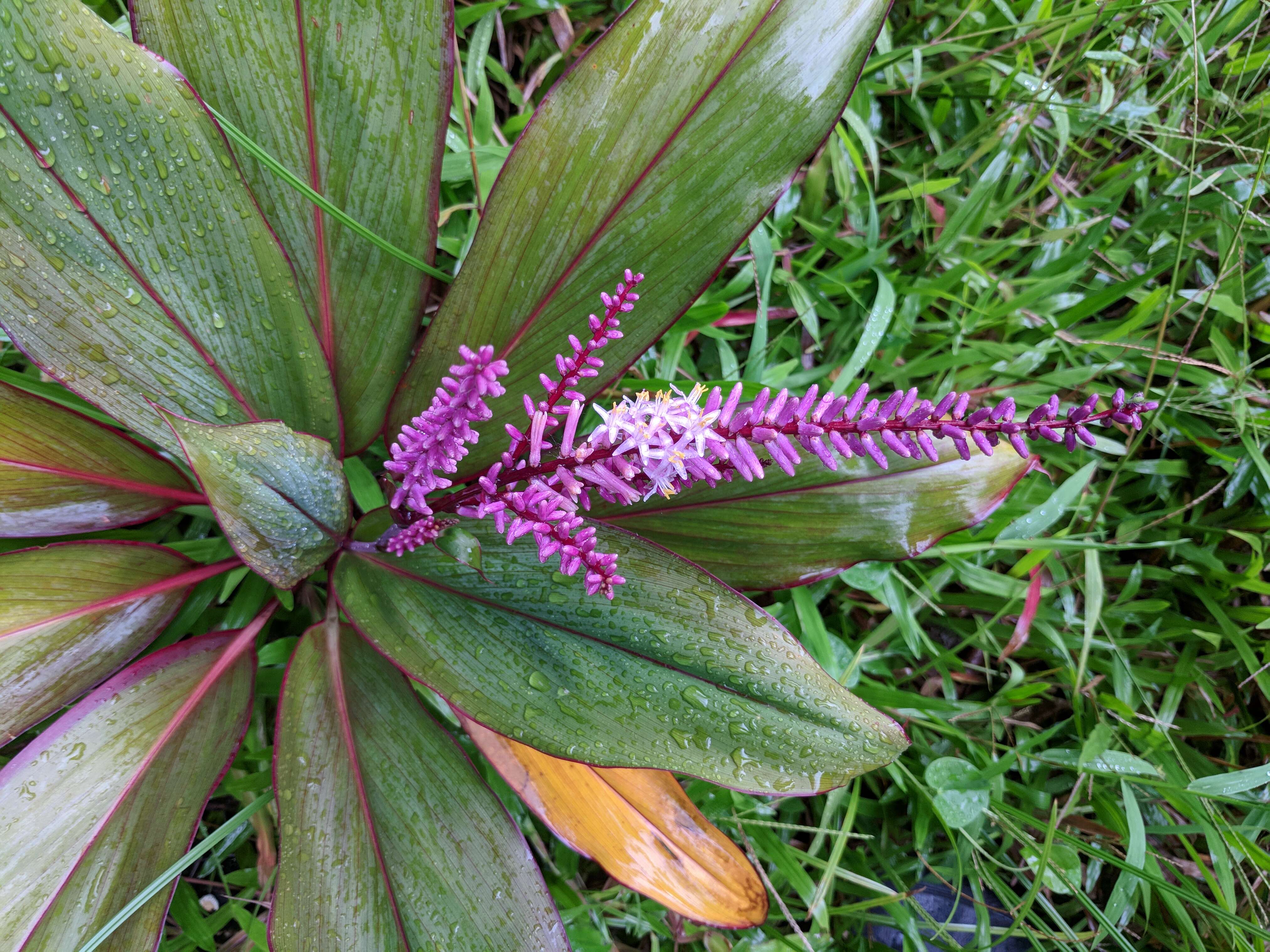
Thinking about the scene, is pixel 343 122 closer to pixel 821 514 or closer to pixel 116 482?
pixel 116 482

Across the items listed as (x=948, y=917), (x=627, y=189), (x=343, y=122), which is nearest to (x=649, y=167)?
(x=627, y=189)

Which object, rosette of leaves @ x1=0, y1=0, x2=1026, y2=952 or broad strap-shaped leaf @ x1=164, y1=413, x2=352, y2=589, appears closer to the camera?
broad strap-shaped leaf @ x1=164, y1=413, x2=352, y2=589

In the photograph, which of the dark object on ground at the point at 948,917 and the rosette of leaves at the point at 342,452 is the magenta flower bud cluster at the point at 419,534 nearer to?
the rosette of leaves at the point at 342,452

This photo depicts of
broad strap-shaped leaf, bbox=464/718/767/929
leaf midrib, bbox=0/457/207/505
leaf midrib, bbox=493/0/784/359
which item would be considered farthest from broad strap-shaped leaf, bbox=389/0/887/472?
broad strap-shaped leaf, bbox=464/718/767/929

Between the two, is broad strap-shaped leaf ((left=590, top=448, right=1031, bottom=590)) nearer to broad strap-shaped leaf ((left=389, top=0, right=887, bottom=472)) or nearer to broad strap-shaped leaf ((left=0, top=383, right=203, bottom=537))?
broad strap-shaped leaf ((left=389, top=0, right=887, bottom=472))

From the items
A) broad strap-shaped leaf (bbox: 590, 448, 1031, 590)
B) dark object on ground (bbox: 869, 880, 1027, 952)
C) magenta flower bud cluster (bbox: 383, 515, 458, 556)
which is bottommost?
dark object on ground (bbox: 869, 880, 1027, 952)

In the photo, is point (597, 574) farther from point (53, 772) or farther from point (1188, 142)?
point (1188, 142)

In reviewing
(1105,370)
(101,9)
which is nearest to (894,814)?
(1105,370)
